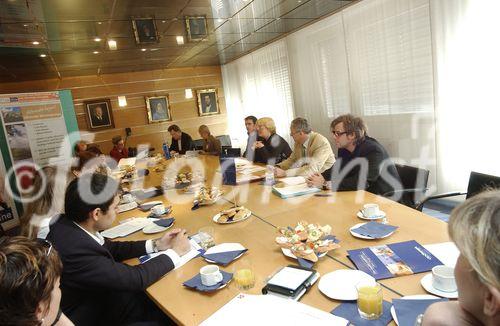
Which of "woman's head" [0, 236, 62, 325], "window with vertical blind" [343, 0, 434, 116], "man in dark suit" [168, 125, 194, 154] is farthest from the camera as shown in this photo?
"man in dark suit" [168, 125, 194, 154]

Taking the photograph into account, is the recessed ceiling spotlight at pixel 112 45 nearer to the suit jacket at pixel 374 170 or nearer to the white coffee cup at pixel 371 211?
the suit jacket at pixel 374 170

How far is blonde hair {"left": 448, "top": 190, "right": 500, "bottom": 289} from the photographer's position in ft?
1.91

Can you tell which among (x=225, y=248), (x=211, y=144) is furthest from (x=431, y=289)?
(x=211, y=144)

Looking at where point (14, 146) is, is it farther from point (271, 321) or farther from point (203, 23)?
point (271, 321)

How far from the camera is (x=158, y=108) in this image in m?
8.86

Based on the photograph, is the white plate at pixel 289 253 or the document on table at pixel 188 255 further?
the document on table at pixel 188 255

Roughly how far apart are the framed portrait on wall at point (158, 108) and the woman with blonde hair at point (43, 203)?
6977 mm

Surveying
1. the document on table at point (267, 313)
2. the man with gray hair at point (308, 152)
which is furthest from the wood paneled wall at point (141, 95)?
the document on table at point (267, 313)

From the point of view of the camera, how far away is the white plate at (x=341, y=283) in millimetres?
1205

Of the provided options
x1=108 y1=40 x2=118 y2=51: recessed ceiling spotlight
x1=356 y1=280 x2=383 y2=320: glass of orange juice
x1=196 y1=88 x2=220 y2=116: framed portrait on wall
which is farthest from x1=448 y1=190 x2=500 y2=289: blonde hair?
x1=196 y1=88 x2=220 y2=116: framed portrait on wall

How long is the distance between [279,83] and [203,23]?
8.32ft

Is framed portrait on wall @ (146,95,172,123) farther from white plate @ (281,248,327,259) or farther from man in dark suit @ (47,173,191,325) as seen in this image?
white plate @ (281,248,327,259)

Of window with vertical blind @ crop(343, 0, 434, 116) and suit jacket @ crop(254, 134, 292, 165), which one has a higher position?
window with vertical blind @ crop(343, 0, 434, 116)

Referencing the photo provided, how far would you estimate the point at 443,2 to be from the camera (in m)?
3.43
